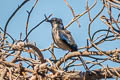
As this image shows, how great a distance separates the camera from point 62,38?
648 cm

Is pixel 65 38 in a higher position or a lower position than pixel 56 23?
lower

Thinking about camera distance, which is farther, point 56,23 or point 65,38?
point 56,23

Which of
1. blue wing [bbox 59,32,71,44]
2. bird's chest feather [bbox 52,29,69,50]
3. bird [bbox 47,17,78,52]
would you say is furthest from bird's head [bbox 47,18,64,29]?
blue wing [bbox 59,32,71,44]

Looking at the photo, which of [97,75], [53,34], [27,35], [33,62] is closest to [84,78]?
[97,75]

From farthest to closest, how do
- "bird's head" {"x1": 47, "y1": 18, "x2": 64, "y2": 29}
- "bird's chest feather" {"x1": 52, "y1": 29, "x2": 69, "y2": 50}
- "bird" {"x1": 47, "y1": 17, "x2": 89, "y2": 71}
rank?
"bird's head" {"x1": 47, "y1": 18, "x2": 64, "y2": 29}, "bird's chest feather" {"x1": 52, "y1": 29, "x2": 69, "y2": 50}, "bird" {"x1": 47, "y1": 17, "x2": 89, "y2": 71}

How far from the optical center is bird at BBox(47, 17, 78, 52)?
6210 millimetres

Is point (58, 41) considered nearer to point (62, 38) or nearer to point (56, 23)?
point (62, 38)

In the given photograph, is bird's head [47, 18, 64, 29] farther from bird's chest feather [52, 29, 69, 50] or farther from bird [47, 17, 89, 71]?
bird's chest feather [52, 29, 69, 50]

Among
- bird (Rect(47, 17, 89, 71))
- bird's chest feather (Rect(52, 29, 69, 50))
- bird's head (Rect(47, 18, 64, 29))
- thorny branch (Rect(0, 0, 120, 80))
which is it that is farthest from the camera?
bird's head (Rect(47, 18, 64, 29))

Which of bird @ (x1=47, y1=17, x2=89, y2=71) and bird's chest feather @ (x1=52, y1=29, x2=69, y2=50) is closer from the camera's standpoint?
bird @ (x1=47, y1=17, x2=89, y2=71)

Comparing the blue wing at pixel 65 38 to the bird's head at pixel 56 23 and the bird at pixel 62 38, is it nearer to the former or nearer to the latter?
the bird at pixel 62 38

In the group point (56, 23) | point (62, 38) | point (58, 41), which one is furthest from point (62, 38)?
point (56, 23)

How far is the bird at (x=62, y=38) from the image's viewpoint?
621cm

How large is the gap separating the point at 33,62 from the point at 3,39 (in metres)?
0.55
